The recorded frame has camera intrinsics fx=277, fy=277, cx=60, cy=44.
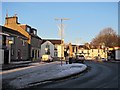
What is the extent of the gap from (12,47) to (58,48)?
6770 cm

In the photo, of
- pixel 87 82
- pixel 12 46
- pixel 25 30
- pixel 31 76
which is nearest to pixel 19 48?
pixel 12 46

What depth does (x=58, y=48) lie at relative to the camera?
5005 inches

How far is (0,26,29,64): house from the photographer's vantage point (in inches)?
1994

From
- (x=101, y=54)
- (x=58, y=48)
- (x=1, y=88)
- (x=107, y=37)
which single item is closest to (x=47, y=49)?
(x=58, y=48)

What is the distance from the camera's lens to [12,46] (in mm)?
60125

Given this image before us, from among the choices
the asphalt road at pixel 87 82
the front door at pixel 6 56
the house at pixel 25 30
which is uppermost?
the house at pixel 25 30

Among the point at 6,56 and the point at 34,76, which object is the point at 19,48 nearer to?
the point at 6,56

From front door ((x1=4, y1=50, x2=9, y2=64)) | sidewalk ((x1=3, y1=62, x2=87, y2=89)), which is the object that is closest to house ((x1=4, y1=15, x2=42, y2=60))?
front door ((x1=4, y1=50, x2=9, y2=64))

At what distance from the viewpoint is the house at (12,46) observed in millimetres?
50656

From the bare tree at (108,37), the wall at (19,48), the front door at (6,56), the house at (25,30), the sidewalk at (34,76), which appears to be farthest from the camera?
the bare tree at (108,37)

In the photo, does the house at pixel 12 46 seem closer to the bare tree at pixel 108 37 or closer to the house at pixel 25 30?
the house at pixel 25 30

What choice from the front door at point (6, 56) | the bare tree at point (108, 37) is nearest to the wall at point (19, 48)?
the front door at point (6, 56)

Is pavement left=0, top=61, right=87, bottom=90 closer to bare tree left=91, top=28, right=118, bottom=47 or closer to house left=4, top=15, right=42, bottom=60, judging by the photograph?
house left=4, top=15, right=42, bottom=60

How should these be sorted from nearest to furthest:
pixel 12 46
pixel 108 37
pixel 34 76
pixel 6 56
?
pixel 34 76
pixel 6 56
pixel 12 46
pixel 108 37
